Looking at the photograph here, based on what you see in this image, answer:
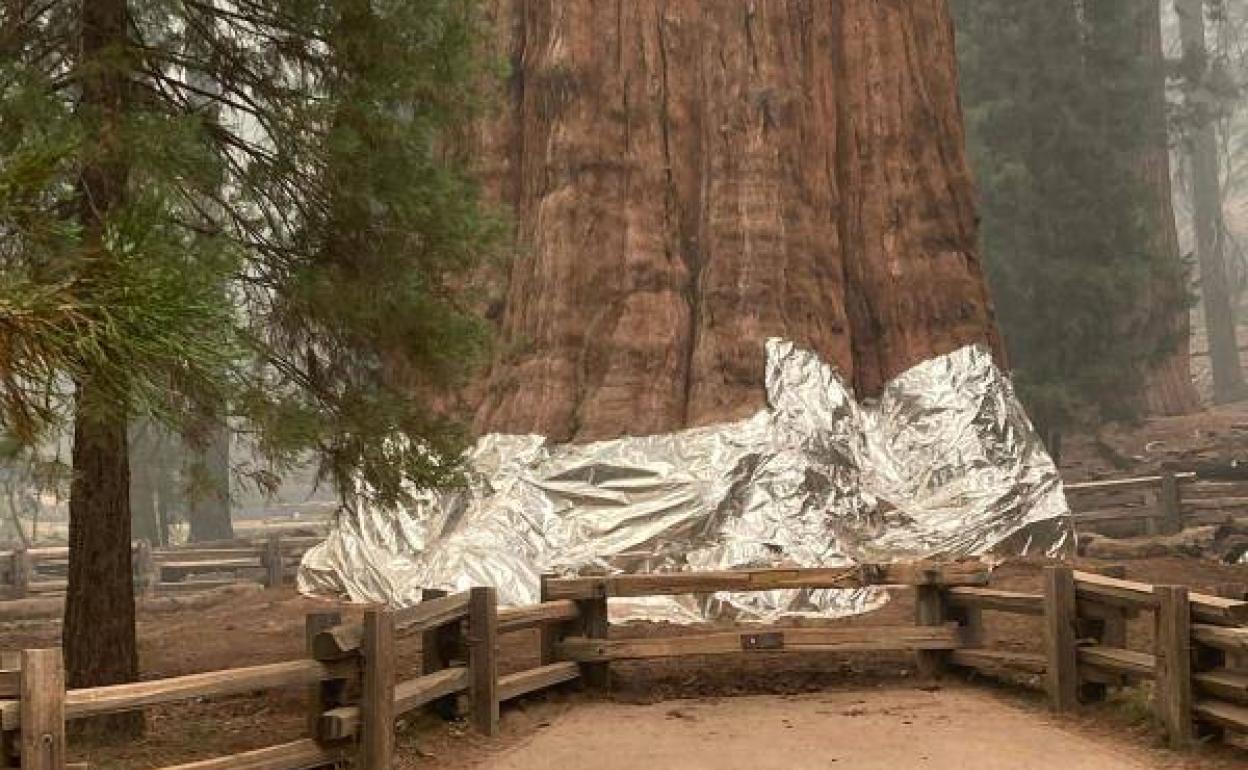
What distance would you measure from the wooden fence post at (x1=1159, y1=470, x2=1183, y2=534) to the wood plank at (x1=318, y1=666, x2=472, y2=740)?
45.8 ft

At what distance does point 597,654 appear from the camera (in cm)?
1177

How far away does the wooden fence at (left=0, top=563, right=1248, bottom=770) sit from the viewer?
696cm

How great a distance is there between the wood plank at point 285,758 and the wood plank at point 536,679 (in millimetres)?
2228

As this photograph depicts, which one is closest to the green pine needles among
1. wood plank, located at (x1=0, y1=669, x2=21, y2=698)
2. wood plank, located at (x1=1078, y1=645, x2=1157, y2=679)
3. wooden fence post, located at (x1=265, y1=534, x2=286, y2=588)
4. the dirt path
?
wood plank, located at (x1=0, y1=669, x2=21, y2=698)

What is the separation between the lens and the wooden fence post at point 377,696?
8.66 meters

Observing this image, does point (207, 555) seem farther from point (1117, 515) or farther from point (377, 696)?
point (377, 696)

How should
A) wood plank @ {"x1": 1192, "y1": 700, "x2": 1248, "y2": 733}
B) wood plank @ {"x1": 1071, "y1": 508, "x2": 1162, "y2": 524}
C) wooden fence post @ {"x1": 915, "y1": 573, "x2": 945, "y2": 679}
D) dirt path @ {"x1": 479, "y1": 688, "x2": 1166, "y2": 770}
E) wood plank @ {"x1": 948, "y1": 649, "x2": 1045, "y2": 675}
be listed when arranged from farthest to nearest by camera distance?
wood plank @ {"x1": 1071, "y1": 508, "x2": 1162, "y2": 524} < wooden fence post @ {"x1": 915, "y1": 573, "x2": 945, "y2": 679} < wood plank @ {"x1": 948, "y1": 649, "x2": 1045, "y2": 675} < dirt path @ {"x1": 479, "y1": 688, "x2": 1166, "y2": 770} < wood plank @ {"x1": 1192, "y1": 700, "x2": 1248, "y2": 733}

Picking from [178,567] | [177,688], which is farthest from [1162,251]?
[177,688]

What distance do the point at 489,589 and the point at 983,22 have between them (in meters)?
20.9

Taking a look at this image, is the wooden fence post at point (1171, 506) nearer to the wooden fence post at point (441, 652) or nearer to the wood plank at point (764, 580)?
the wood plank at point (764, 580)

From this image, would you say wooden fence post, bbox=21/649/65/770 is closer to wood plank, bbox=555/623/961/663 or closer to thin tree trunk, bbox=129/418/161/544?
wood plank, bbox=555/623/961/663

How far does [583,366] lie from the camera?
15.6 meters

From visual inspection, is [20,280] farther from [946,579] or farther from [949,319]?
[949,319]

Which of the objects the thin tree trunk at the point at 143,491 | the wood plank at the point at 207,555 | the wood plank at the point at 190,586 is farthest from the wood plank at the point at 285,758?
the thin tree trunk at the point at 143,491
